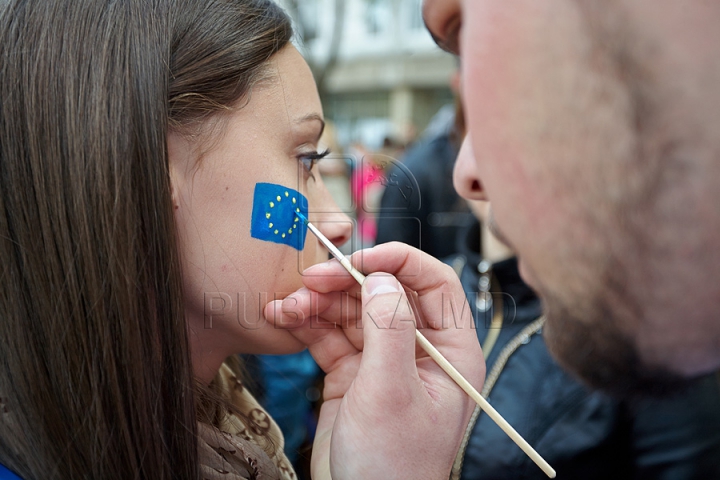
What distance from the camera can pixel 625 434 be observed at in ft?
3.92

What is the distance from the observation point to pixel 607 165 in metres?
0.54

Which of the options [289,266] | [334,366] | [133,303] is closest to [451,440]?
[334,366]

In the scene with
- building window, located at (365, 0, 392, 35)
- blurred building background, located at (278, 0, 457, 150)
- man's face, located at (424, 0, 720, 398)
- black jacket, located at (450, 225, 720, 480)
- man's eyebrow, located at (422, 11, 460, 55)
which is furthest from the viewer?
blurred building background, located at (278, 0, 457, 150)

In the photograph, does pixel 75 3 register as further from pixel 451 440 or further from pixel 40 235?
pixel 451 440

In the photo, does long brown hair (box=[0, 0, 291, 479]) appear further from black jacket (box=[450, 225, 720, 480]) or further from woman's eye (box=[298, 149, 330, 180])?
black jacket (box=[450, 225, 720, 480])

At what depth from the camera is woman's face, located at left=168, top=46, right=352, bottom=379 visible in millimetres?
1022

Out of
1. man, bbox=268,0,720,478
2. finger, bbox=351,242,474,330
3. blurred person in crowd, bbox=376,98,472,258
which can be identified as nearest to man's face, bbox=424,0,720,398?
man, bbox=268,0,720,478

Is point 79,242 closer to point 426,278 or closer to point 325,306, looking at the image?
point 325,306

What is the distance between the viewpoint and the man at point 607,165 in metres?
0.50

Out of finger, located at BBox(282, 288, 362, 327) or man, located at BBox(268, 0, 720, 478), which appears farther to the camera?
finger, located at BBox(282, 288, 362, 327)

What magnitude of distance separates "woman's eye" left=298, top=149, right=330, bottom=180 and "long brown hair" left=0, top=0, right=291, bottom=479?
1.06ft

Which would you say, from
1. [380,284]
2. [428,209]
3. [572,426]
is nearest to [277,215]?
[380,284]

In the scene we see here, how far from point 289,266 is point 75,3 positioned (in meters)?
0.62

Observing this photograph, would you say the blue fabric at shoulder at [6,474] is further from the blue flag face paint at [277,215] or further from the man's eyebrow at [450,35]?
the man's eyebrow at [450,35]
